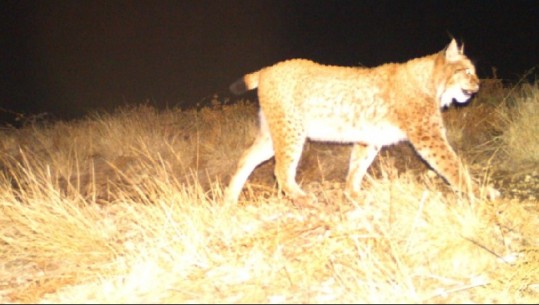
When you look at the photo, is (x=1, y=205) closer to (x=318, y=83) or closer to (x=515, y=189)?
(x=318, y=83)

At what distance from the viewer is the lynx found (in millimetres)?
Answer: 5398

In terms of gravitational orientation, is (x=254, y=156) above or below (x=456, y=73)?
below

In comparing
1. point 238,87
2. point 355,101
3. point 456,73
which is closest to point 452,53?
point 456,73

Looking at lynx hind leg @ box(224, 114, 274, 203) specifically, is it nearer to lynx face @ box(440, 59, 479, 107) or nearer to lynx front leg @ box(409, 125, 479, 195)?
lynx front leg @ box(409, 125, 479, 195)

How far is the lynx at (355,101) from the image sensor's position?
540cm

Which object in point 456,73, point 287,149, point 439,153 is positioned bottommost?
point 439,153

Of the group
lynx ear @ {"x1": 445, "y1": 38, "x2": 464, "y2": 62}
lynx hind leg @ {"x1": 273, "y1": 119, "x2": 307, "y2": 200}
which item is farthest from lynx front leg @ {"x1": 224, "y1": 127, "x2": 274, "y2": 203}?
lynx ear @ {"x1": 445, "y1": 38, "x2": 464, "y2": 62}

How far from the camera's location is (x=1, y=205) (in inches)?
195

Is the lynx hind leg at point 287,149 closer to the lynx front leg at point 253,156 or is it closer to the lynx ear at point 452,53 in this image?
the lynx front leg at point 253,156

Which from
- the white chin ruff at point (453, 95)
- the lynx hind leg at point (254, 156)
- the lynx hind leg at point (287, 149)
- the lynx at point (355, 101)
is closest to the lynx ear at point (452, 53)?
the lynx at point (355, 101)

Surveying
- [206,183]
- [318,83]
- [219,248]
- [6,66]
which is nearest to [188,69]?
[6,66]

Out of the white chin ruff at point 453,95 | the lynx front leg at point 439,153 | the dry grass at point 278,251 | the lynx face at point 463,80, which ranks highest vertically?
the lynx face at point 463,80

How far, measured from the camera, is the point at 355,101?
18.0ft

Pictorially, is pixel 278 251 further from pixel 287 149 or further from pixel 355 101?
pixel 355 101
